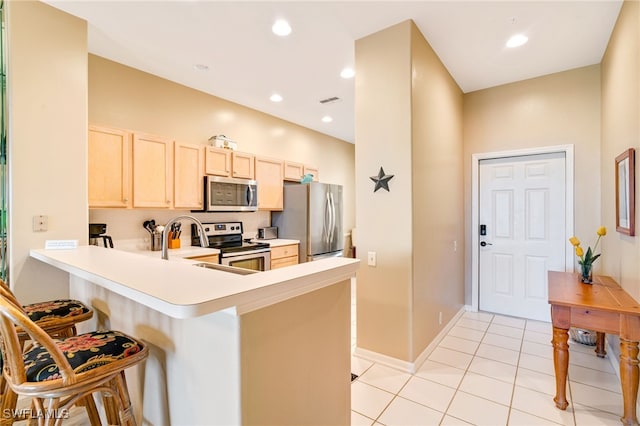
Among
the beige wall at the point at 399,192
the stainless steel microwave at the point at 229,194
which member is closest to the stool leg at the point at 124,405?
the beige wall at the point at 399,192

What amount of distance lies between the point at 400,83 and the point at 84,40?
8.77 ft

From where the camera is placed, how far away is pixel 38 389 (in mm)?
1168

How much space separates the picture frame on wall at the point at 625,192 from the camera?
2.08 m

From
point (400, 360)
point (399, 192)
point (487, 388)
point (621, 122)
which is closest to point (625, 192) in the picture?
point (621, 122)

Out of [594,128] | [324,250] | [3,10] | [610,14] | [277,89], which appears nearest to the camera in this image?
[3,10]

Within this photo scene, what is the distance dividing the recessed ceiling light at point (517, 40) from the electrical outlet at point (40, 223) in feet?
13.8

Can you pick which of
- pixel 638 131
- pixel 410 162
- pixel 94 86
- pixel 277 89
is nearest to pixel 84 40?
pixel 94 86

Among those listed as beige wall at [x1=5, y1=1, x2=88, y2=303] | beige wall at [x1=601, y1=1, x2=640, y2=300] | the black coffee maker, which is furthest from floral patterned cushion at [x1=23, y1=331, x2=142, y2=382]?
beige wall at [x1=601, y1=1, x2=640, y2=300]

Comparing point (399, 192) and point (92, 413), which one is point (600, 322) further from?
point (92, 413)

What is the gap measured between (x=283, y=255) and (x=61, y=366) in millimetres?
3363

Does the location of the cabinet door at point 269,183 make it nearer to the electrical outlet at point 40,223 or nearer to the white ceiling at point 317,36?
the white ceiling at point 317,36

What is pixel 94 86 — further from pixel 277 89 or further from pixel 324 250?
pixel 324 250

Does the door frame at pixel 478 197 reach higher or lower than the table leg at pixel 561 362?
higher

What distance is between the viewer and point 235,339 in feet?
3.55
